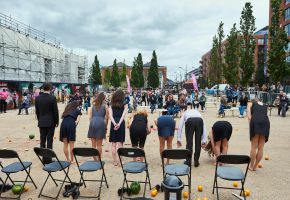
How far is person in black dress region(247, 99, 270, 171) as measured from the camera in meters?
6.66

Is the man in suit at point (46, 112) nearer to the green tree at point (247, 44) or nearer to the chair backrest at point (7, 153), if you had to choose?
the chair backrest at point (7, 153)

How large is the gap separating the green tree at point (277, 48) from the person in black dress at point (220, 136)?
2352 centimetres

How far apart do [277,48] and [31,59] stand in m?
28.7

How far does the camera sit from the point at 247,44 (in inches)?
1467

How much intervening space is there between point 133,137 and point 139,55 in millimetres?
87520

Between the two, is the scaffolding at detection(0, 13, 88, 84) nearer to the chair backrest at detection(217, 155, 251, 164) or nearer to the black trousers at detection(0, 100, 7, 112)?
the black trousers at detection(0, 100, 7, 112)

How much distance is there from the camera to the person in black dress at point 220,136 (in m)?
7.01

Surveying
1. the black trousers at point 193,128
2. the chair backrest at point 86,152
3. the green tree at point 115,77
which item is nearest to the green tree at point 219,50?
the green tree at point 115,77

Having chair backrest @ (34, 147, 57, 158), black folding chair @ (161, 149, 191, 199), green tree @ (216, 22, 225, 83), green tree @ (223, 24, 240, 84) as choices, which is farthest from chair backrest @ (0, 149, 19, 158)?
green tree @ (216, 22, 225, 83)

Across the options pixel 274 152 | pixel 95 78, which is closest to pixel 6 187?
pixel 274 152

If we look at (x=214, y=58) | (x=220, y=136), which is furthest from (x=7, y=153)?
(x=214, y=58)

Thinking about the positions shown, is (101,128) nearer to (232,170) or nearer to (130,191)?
(130,191)

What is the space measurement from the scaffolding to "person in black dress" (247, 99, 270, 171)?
83.4ft

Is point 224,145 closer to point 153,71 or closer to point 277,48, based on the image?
point 277,48
